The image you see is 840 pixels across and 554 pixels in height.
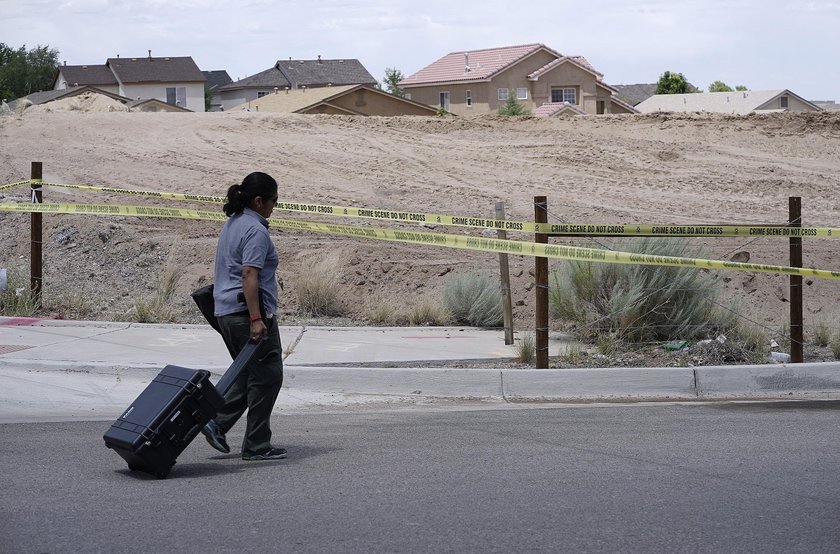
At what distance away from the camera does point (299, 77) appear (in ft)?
286

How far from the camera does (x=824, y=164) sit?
1183 inches

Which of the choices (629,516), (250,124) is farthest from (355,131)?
(629,516)

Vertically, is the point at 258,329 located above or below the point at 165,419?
above

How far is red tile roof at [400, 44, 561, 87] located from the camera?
63.1 metres

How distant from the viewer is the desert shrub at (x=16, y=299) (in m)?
13.2

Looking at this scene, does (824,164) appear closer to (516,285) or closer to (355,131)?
(355,131)

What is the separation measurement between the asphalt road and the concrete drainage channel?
38.3 inches

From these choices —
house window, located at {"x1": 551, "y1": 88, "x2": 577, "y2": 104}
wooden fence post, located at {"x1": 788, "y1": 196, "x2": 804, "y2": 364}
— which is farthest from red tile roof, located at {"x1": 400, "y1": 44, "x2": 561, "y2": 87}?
wooden fence post, located at {"x1": 788, "y1": 196, "x2": 804, "y2": 364}

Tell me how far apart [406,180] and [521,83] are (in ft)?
129

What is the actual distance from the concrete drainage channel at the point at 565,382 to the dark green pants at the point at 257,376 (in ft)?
8.64

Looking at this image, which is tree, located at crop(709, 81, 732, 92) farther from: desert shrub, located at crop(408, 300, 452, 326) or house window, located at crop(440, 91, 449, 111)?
desert shrub, located at crop(408, 300, 452, 326)

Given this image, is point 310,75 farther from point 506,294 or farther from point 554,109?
point 506,294

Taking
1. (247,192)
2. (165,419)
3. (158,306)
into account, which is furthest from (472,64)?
(165,419)

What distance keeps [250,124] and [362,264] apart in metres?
15.9
